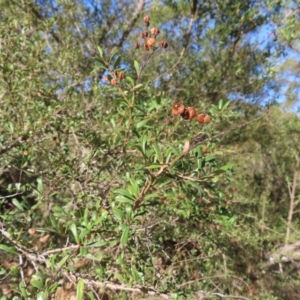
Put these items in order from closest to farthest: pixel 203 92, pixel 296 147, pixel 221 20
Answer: pixel 221 20 < pixel 203 92 < pixel 296 147

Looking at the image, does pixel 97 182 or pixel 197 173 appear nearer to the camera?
pixel 197 173

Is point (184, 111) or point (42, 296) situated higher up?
point (184, 111)

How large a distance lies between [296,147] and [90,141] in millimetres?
5317

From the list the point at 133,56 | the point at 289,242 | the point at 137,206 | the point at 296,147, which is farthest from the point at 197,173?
the point at 296,147

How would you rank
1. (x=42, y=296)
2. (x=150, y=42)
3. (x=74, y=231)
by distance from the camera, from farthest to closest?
(x=150, y=42) → (x=74, y=231) → (x=42, y=296)

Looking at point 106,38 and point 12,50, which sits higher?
point 106,38

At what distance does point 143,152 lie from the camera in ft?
3.99

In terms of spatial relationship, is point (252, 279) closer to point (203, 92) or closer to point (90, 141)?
point (203, 92)

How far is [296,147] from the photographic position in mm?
6422

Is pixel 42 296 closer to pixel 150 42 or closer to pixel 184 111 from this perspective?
pixel 184 111

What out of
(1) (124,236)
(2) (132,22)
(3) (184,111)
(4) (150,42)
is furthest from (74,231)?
(2) (132,22)

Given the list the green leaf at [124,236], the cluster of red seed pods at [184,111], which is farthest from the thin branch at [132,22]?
the green leaf at [124,236]

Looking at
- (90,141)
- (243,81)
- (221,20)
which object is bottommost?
(90,141)

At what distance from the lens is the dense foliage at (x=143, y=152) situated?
149cm
